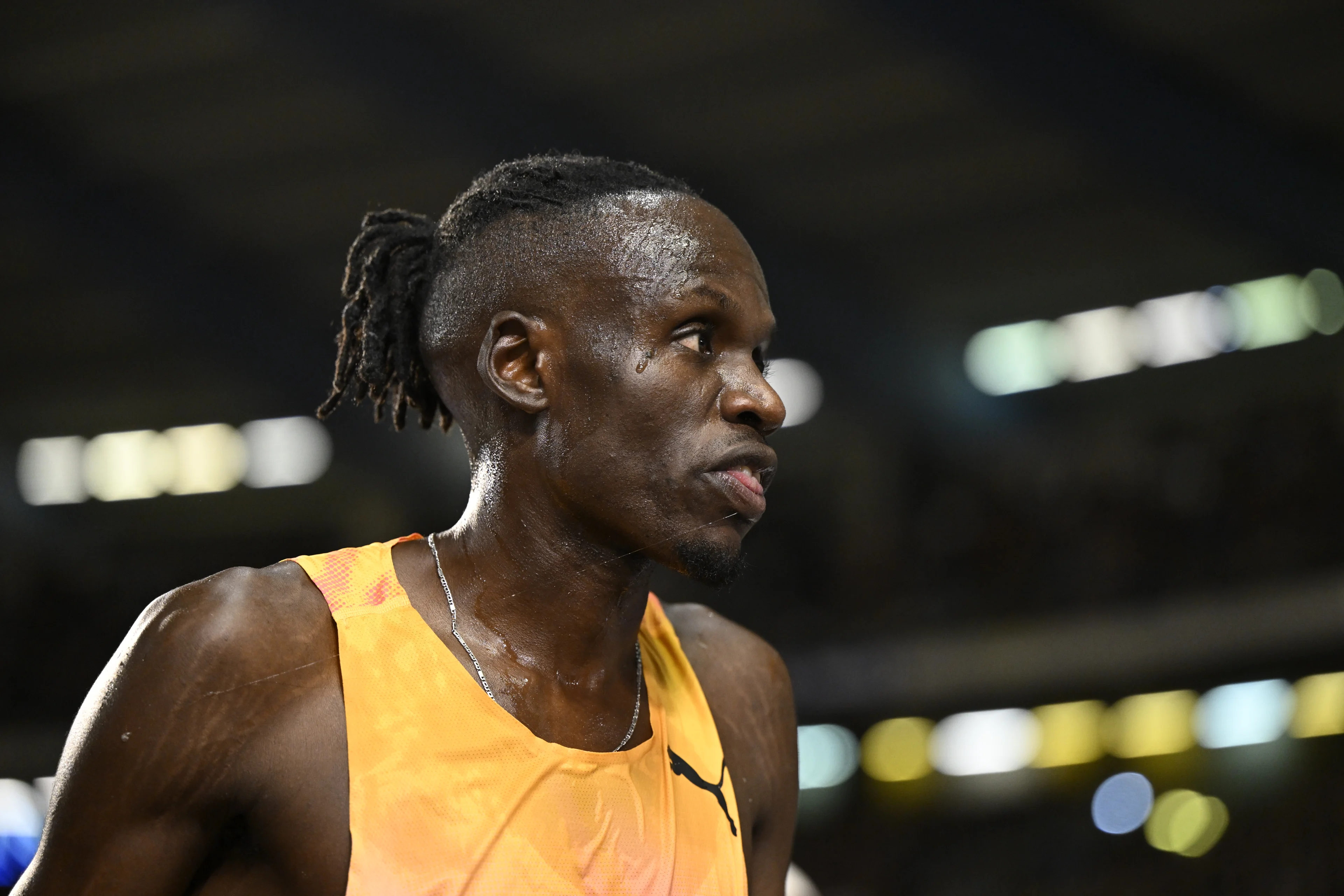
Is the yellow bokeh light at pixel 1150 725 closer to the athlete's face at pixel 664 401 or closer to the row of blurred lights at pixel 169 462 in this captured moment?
the row of blurred lights at pixel 169 462

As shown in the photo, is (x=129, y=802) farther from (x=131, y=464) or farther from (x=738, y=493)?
(x=131, y=464)

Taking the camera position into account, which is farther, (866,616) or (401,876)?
(866,616)

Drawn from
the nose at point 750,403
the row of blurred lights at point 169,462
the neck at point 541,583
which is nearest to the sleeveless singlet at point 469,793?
the neck at point 541,583

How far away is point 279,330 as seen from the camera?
11.6m

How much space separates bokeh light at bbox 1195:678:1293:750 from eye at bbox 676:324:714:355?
34.7 feet

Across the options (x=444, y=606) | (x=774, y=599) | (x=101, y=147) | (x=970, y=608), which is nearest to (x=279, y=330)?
(x=101, y=147)

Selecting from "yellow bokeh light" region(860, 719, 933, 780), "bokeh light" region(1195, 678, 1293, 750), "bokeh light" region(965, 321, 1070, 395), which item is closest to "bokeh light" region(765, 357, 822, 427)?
"bokeh light" region(965, 321, 1070, 395)

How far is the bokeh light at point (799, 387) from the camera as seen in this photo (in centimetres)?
1294

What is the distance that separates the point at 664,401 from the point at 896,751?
11705 mm

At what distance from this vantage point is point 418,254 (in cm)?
213

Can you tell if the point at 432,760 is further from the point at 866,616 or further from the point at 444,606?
the point at 866,616

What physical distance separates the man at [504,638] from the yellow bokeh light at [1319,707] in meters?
10.2

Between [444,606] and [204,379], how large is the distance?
12.6 metres

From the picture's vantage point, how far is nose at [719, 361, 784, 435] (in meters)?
1.80
